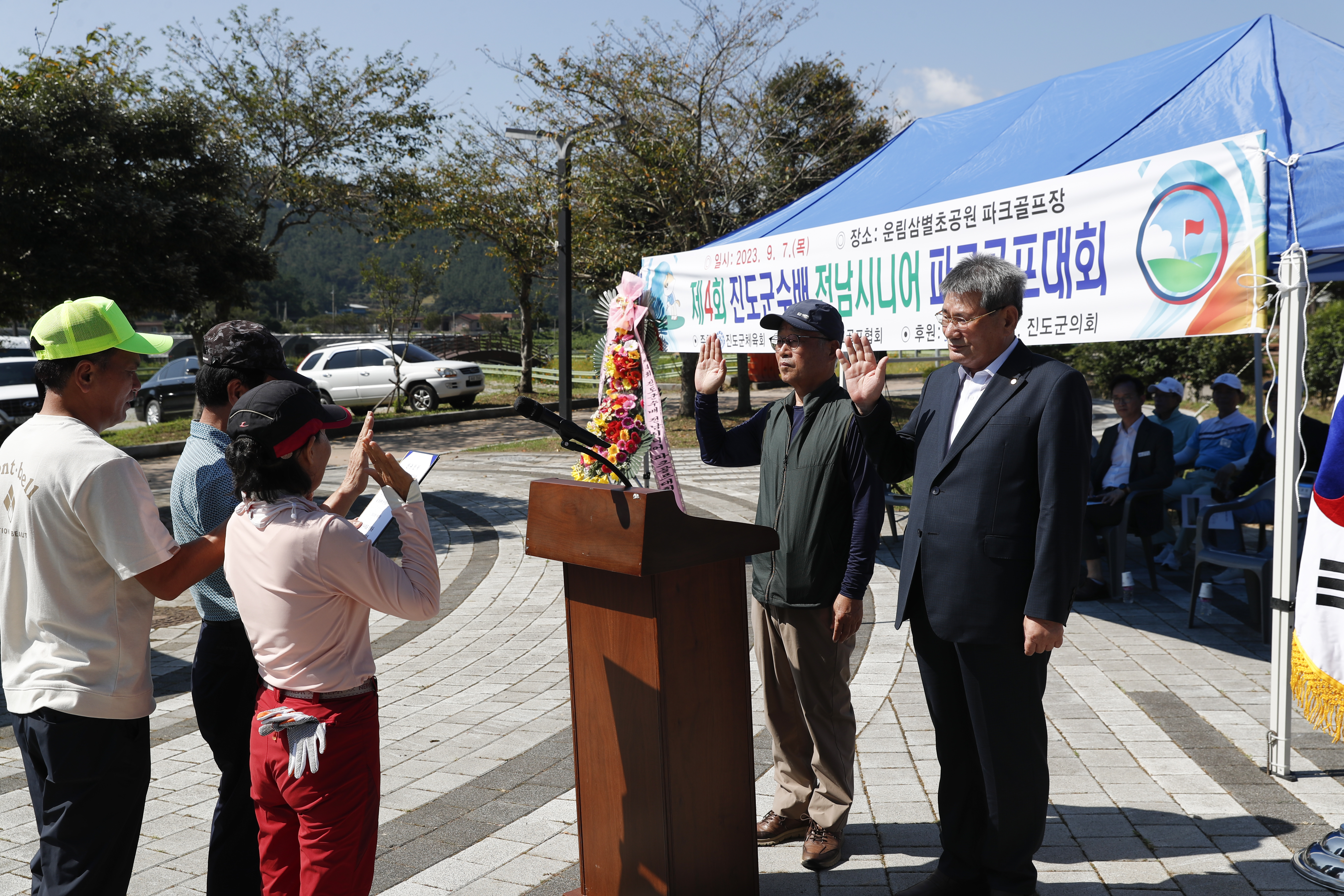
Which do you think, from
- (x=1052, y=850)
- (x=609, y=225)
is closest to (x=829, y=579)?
(x=1052, y=850)

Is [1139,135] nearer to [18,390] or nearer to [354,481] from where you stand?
[354,481]

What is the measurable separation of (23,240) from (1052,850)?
38.5 ft

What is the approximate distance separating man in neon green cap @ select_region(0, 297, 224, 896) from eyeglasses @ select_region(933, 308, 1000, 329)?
216cm

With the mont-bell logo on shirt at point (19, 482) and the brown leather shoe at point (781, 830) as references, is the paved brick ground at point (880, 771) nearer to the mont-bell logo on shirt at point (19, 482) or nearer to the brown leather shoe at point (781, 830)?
the brown leather shoe at point (781, 830)

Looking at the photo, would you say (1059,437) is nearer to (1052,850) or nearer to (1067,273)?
(1052,850)

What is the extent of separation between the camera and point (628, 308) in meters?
2.60

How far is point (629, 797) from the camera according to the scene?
268 cm

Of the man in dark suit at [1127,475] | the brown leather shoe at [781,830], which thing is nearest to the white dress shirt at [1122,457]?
the man in dark suit at [1127,475]

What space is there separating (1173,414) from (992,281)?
597 centimetres

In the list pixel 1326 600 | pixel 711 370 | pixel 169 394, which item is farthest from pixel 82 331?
pixel 169 394

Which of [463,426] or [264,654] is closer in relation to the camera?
[264,654]

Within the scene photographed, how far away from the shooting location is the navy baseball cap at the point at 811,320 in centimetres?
321

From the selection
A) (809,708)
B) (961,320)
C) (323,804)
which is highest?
(961,320)

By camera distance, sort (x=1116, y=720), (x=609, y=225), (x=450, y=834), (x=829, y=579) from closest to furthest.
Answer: (x=829, y=579), (x=450, y=834), (x=1116, y=720), (x=609, y=225)
